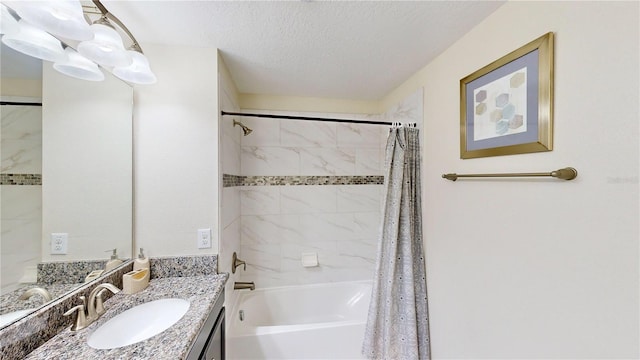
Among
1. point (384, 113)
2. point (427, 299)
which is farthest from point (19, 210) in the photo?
point (384, 113)

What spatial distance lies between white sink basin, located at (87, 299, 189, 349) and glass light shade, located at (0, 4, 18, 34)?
1.18 meters

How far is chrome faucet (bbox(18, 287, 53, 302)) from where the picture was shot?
85 centimetres

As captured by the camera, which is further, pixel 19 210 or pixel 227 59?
pixel 227 59

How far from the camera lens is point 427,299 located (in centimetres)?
166

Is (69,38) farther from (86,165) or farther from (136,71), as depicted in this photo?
Result: (86,165)

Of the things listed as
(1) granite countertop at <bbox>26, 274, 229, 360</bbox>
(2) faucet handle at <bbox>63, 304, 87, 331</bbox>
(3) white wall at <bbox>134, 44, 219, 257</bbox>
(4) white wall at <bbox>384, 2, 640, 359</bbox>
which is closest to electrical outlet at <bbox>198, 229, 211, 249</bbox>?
(3) white wall at <bbox>134, 44, 219, 257</bbox>

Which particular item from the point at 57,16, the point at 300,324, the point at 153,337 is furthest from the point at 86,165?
the point at 300,324

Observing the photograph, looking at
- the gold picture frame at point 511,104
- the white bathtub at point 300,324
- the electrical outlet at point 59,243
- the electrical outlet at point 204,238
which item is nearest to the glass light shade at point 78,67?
the electrical outlet at point 59,243

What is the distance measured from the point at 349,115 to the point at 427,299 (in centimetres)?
189

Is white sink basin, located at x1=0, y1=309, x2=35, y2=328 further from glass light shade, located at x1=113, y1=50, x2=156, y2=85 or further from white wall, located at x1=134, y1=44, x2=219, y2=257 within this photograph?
glass light shade, located at x1=113, y1=50, x2=156, y2=85

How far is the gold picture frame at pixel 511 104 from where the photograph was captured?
3.08ft

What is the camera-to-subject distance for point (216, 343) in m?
1.20

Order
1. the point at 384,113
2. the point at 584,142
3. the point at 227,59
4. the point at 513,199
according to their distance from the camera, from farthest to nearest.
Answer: the point at 384,113 → the point at 227,59 → the point at 513,199 → the point at 584,142

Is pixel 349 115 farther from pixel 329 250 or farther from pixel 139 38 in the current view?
pixel 139 38
